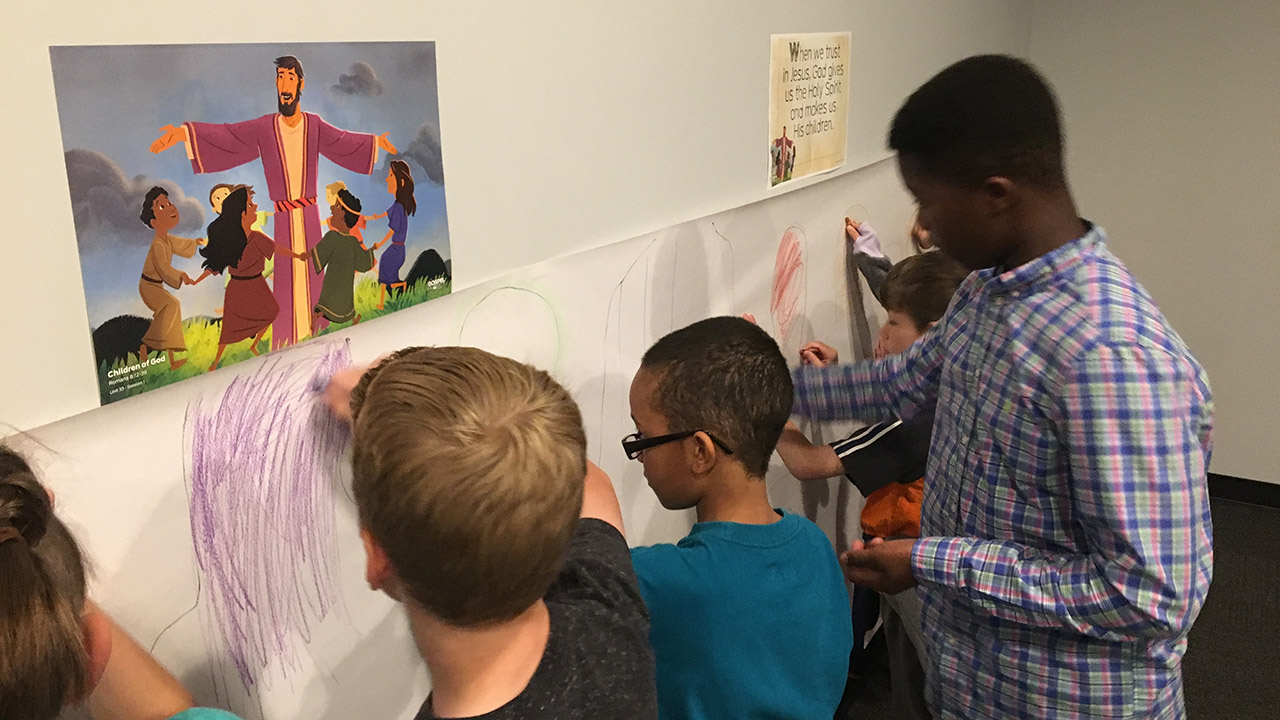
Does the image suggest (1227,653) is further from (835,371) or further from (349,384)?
(349,384)

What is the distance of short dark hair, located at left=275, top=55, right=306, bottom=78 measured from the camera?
2.57ft

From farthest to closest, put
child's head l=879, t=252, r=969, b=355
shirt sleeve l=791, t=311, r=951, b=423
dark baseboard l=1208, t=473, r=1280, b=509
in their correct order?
dark baseboard l=1208, t=473, r=1280, b=509 < child's head l=879, t=252, r=969, b=355 < shirt sleeve l=791, t=311, r=951, b=423

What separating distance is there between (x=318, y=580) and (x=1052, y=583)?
87cm

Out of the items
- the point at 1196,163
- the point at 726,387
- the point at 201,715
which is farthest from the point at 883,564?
the point at 1196,163

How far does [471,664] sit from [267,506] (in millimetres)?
291

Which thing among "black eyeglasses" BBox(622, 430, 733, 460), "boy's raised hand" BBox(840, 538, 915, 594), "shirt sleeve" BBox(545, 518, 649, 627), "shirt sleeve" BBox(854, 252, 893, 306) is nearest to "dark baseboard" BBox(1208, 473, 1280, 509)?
"shirt sleeve" BBox(854, 252, 893, 306)

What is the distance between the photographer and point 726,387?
1.16 metres

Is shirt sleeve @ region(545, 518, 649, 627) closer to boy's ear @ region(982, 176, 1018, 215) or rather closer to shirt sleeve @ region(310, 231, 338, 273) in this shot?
shirt sleeve @ region(310, 231, 338, 273)

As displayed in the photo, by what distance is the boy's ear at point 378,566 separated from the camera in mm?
688

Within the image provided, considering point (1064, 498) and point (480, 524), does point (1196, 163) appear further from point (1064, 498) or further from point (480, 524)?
point (480, 524)

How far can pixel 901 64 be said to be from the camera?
2.22m

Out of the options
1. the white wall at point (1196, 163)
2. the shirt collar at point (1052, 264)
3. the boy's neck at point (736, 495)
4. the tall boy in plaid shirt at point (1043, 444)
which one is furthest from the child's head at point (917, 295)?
the white wall at point (1196, 163)

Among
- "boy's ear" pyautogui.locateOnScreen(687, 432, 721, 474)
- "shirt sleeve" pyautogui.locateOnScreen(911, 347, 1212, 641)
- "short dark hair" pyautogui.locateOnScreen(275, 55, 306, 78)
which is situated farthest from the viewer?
"boy's ear" pyautogui.locateOnScreen(687, 432, 721, 474)

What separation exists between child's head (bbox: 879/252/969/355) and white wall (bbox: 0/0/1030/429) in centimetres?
37
